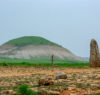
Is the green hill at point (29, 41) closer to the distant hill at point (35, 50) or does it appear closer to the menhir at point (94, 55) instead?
the distant hill at point (35, 50)

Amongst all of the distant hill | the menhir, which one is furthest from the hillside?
the menhir

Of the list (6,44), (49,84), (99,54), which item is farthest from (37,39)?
(49,84)

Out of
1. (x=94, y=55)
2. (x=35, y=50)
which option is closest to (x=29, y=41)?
(x=35, y=50)

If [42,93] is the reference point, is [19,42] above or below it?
above

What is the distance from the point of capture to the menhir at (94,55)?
31.8 m

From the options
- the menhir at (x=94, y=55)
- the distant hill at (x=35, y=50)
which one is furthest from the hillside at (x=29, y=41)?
the menhir at (x=94, y=55)

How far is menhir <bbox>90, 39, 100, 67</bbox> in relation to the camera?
31.8 metres

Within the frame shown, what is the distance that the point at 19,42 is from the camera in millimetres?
163250

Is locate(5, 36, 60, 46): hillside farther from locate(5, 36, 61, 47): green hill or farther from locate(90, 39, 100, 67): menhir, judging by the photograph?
locate(90, 39, 100, 67): menhir

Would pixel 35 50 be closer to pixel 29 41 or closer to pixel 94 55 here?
pixel 29 41

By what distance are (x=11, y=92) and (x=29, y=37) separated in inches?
6562

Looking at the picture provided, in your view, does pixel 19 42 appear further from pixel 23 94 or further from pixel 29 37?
pixel 23 94

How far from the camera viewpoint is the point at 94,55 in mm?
32125

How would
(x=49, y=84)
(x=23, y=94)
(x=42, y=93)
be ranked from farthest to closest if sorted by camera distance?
(x=49, y=84) < (x=42, y=93) < (x=23, y=94)
